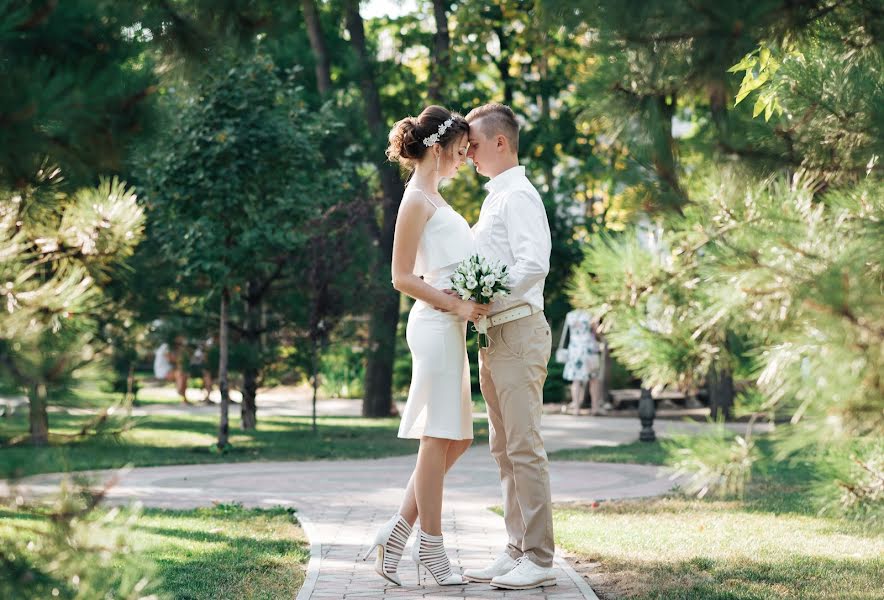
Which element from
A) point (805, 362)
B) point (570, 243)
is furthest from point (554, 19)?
point (570, 243)

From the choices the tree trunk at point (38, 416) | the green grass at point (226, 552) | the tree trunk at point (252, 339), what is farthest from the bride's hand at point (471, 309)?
the tree trunk at point (252, 339)

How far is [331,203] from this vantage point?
14398 mm

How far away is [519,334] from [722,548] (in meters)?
2.27

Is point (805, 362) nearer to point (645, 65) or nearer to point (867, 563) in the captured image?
point (645, 65)

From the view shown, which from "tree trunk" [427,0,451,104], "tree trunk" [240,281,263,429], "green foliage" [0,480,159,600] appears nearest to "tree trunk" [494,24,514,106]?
"tree trunk" [427,0,451,104]

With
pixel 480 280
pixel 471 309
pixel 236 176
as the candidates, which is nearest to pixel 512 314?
pixel 471 309

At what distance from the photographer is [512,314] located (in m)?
5.23

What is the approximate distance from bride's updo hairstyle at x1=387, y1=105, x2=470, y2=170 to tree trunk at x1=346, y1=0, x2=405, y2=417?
10.8 metres

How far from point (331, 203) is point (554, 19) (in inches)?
466

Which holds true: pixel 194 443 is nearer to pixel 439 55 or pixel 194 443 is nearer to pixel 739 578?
pixel 439 55

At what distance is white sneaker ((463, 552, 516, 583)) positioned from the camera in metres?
5.45

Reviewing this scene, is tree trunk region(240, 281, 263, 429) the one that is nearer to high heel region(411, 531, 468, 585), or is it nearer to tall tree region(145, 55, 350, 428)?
tall tree region(145, 55, 350, 428)

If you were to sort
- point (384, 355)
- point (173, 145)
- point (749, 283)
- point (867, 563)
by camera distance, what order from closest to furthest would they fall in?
point (749, 283), point (867, 563), point (173, 145), point (384, 355)

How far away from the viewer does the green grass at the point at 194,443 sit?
2643 millimetres
